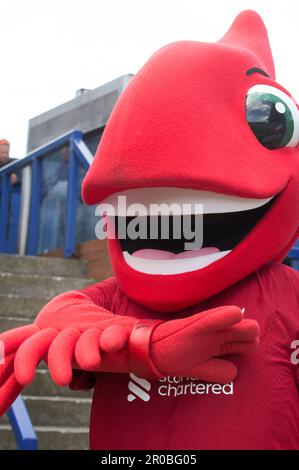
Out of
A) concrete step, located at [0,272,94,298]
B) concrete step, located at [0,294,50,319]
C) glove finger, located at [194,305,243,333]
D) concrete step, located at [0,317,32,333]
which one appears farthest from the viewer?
concrete step, located at [0,272,94,298]

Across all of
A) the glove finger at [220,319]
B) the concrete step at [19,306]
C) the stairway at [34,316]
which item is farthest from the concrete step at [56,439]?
the glove finger at [220,319]

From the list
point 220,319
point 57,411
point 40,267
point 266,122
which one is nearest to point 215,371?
point 220,319

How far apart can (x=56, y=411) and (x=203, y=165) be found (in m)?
2.86

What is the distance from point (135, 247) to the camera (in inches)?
106

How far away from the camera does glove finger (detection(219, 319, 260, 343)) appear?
7.59 feet

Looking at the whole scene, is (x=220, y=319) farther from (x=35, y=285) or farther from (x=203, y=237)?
(x=35, y=285)

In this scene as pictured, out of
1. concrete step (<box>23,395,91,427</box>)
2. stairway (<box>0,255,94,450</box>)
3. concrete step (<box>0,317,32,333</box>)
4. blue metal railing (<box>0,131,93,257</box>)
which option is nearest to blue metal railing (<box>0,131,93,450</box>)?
blue metal railing (<box>0,131,93,257</box>)

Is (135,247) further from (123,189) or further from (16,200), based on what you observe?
(16,200)

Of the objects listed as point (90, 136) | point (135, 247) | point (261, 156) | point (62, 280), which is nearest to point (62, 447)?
point (62, 280)

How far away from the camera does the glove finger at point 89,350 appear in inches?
88.7

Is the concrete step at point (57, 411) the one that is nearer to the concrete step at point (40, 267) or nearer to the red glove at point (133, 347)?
the concrete step at point (40, 267)

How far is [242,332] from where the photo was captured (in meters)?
2.32

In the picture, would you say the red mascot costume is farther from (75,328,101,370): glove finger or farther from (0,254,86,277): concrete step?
(0,254,86,277): concrete step

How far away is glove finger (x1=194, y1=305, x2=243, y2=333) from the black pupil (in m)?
0.56
